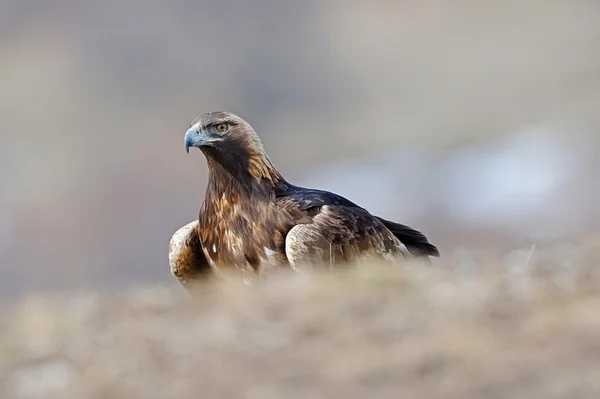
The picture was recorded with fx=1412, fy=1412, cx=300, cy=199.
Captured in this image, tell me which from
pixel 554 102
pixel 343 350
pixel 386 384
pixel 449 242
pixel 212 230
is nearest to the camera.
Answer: pixel 386 384

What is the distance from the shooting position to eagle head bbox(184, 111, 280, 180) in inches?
471

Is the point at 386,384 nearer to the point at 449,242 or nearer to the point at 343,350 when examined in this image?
the point at 343,350

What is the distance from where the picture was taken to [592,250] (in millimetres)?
10820

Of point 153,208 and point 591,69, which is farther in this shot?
point 591,69

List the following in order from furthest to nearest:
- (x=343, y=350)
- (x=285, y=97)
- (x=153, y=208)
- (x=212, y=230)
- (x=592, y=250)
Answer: (x=285, y=97) → (x=153, y=208) → (x=212, y=230) → (x=592, y=250) → (x=343, y=350)

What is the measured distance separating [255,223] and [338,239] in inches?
27.4

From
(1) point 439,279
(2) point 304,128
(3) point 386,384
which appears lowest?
(3) point 386,384

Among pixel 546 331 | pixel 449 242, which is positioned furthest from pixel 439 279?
pixel 449 242

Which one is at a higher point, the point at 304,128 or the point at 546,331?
the point at 304,128

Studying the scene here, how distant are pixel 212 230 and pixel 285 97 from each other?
49462 millimetres

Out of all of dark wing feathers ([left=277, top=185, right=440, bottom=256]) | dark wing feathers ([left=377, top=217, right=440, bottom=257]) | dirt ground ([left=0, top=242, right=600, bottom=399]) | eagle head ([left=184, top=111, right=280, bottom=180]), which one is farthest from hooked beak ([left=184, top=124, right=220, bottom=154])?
dirt ground ([left=0, top=242, right=600, bottom=399])

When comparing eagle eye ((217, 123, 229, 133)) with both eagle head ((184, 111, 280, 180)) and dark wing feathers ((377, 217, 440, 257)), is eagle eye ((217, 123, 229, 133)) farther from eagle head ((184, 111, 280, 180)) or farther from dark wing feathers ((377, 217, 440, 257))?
dark wing feathers ((377, 217, 440, 257))

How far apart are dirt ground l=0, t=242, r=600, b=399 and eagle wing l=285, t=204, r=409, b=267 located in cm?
95

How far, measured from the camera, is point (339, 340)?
8234 mm
